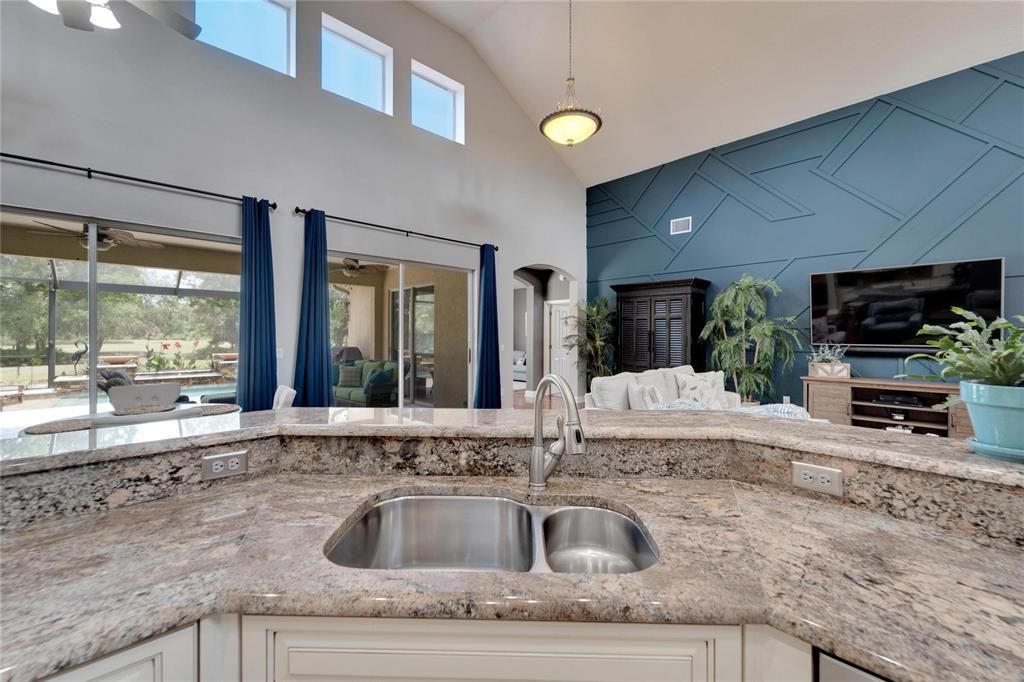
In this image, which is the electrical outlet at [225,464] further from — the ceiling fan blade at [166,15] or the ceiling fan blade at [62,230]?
the ceiling fan blade at [62,230]

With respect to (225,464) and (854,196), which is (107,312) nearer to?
(225,464)

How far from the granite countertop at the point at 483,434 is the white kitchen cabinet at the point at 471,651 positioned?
0.60 meters

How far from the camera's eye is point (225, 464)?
45.6 inches

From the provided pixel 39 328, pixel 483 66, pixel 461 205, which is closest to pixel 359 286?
pixel 461 205

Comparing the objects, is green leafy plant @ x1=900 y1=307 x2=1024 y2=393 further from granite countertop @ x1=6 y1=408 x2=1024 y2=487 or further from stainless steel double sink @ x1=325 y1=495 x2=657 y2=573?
stainless steel double sink @ x1=325 y1=495 x2=657 y2=573

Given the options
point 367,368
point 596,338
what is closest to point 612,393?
point 367,368

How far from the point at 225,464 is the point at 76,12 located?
221cm

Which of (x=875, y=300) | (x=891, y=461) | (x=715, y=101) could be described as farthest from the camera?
(x=715, y=101)

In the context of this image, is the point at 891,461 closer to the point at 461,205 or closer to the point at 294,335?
the point at 294,335

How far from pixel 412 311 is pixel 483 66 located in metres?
3.27

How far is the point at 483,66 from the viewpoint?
18.0 feet

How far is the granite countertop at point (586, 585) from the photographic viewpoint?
1.90 ft

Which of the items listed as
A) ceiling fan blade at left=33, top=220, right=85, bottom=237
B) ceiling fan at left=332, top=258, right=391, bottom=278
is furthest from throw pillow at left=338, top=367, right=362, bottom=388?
ceiling fan blade at left=33, top=220, right=85, bottom=237

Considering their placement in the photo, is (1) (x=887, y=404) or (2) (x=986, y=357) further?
(1) (x=887, y=404)
